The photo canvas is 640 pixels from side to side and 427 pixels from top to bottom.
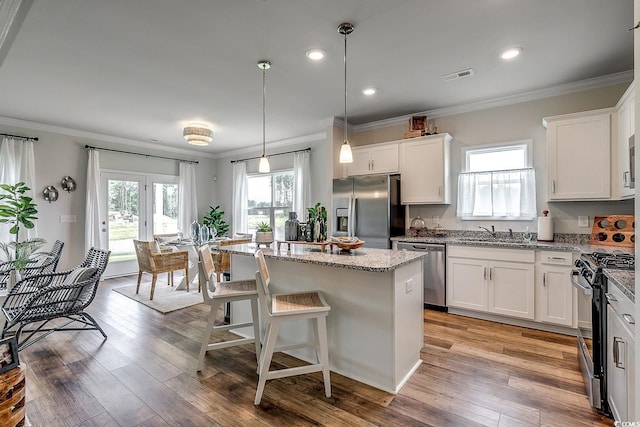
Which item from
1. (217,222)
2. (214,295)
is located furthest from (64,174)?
(214,295)

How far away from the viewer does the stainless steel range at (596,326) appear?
6.07 ft

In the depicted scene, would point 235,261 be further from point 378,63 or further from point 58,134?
point 58,134

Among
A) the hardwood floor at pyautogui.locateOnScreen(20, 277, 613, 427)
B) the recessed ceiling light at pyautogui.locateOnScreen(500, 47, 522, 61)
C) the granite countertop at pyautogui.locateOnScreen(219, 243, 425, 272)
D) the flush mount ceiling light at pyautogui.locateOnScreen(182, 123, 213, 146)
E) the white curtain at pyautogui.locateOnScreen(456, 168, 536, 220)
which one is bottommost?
the hardwood floor at pyautogui.locateOnScreen(20, 277, 613, 427)

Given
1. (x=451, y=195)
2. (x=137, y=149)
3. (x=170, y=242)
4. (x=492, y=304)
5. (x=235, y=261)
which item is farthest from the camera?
(x=137, y=149)

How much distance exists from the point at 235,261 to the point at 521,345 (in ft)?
9.44

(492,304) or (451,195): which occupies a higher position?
(451,195)

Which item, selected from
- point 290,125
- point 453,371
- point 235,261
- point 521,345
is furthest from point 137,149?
point 521,345

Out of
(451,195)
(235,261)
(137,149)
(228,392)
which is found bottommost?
(228,392)

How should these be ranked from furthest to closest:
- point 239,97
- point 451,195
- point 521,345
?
point 451,195 < point 239,97 < point 521,345

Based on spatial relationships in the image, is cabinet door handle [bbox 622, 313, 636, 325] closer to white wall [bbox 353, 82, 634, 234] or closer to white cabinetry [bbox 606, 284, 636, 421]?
white cabinetry [bbox 606, 284, 636, 421]

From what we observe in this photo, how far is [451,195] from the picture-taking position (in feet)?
13.8

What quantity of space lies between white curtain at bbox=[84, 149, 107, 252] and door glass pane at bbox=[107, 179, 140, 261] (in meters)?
0.29

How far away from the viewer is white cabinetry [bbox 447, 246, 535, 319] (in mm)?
3188

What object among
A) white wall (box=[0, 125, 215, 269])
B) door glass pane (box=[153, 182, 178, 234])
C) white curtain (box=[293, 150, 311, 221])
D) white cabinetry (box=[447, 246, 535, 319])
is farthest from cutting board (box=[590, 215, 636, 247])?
white wall (box=[0, 125, 215, 269])
